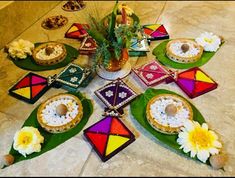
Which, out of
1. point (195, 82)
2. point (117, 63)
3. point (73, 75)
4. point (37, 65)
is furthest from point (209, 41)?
point (37, 65)

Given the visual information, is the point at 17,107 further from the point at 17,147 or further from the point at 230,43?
the point at 230,43

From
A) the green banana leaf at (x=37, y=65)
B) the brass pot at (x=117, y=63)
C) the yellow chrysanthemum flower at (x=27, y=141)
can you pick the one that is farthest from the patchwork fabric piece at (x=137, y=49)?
the yellow chrysanthemum flower at (x=27, y=141)

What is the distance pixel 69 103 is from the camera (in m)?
0.80

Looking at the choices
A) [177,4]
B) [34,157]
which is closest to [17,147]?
[34,157]

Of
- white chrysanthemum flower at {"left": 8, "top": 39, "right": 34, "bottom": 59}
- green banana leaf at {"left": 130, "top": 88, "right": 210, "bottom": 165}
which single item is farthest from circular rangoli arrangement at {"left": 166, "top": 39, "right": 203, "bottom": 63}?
white chrysanthemum flower at {"left": 8, "top": 39, "right": 34, "bottom": 59}

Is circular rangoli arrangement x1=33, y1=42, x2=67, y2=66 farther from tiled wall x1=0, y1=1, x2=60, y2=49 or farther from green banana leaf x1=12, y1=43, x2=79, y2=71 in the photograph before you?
tiled wall x1=0, y1=1, x2=60, y2=49

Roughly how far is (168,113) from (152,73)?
0.20 meters

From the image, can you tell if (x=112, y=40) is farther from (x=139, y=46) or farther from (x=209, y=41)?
(x=209, y=41)

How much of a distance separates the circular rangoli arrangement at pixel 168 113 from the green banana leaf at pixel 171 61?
18 centimetres

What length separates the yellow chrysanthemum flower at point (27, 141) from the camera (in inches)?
27.2

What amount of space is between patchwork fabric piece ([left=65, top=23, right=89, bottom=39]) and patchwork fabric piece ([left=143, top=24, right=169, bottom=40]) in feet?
0.81

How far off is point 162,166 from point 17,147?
37 centimetres

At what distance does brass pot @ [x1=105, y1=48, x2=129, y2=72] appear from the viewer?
87 centimetres

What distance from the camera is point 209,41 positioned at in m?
1.00
